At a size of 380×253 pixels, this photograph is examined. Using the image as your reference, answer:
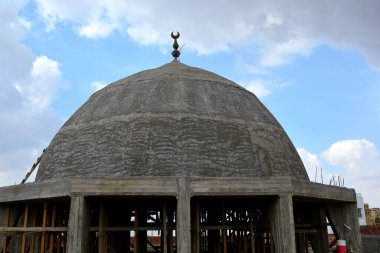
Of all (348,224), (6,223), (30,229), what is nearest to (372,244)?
(348,224)

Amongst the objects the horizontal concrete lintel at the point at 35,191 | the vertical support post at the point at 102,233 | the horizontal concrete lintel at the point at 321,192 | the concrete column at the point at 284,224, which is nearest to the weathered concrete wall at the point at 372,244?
the horizontal concrete lintel at the point at 321,192

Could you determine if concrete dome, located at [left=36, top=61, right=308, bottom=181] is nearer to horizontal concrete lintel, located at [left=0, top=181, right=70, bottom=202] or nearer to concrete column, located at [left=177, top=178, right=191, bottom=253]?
horizontal concrete lintel, located at [left=0, top=181, right=70, bottom=202]

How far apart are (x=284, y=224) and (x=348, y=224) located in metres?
4.01

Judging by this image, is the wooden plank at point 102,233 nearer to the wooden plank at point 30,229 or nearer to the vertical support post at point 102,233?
the vertical support post at point 102,233

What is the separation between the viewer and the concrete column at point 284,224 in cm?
1038

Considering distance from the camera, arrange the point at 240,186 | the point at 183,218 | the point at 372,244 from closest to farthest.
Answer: the point at 183,218, the point at 240,186, the point at 372,244

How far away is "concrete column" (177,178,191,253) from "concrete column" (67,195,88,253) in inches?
92.9

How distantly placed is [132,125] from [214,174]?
113 inches

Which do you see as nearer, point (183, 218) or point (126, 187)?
point (183, 218)

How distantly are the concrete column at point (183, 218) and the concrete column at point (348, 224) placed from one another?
6.07 metres

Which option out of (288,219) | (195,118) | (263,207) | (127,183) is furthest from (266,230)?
(127,183)

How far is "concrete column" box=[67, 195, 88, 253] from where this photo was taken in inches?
387

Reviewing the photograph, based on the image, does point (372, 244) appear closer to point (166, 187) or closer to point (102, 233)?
point (166, 187)

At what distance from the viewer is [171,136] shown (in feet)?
38.0
